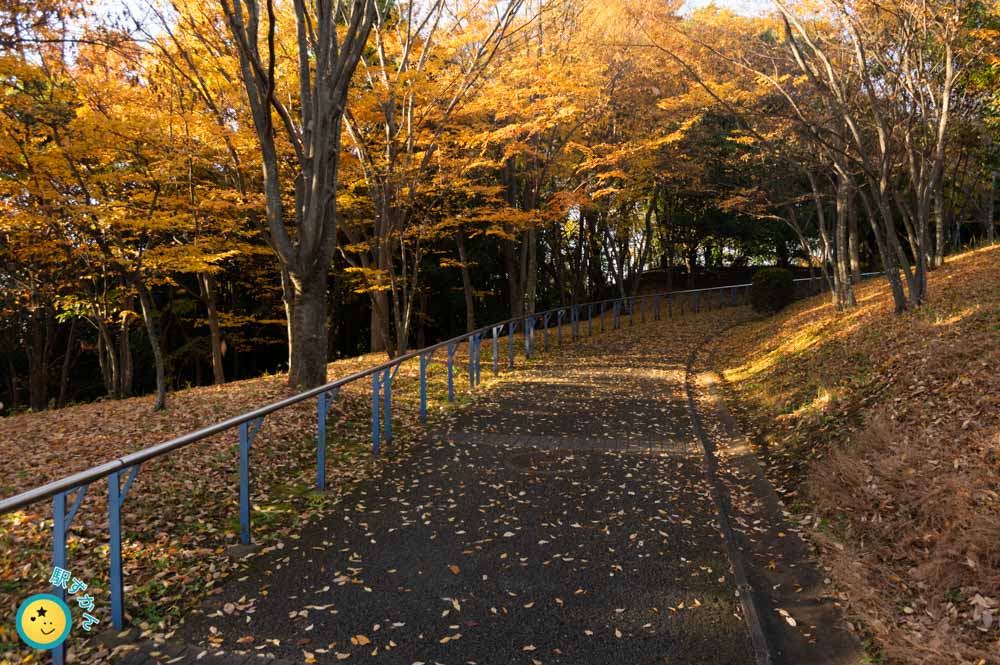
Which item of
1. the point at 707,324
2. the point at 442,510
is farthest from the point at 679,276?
the point at 442,510

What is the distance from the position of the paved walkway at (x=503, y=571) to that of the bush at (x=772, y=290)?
1349 centimetres

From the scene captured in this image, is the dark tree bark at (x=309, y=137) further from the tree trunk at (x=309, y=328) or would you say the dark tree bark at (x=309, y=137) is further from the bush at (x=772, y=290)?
the bush at (x=772, y=290)

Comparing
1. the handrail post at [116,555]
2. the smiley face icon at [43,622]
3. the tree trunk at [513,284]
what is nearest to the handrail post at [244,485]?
the handrail post at [116,555]

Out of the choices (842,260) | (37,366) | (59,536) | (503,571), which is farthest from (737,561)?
(37,366)

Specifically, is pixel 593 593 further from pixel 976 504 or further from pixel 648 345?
pixel 648 345

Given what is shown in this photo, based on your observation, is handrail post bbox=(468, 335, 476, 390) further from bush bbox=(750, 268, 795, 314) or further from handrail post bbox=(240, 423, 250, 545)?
bush bbox=(750, 268, 795, 314)

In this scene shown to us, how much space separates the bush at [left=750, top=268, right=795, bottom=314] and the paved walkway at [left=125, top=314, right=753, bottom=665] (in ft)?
44.2

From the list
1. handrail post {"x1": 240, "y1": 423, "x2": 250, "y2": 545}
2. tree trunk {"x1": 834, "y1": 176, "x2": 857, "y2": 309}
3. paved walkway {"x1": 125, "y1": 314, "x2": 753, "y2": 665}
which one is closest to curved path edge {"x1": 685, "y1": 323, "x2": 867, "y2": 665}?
paved walkway {"x1": 125, "y1": 314, "x2": 753, "y2": 665}

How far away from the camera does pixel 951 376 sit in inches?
226

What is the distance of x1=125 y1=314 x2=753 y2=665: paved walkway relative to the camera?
10.4 ft

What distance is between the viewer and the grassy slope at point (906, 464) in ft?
10.8

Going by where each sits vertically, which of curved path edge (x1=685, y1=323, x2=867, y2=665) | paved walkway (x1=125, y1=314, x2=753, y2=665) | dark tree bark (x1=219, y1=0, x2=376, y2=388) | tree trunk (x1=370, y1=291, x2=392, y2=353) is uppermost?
dark tree bark (x1=219, y1=0, x2=376, y2=388)

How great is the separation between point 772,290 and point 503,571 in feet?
56.3

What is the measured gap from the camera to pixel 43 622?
2.92 metres
